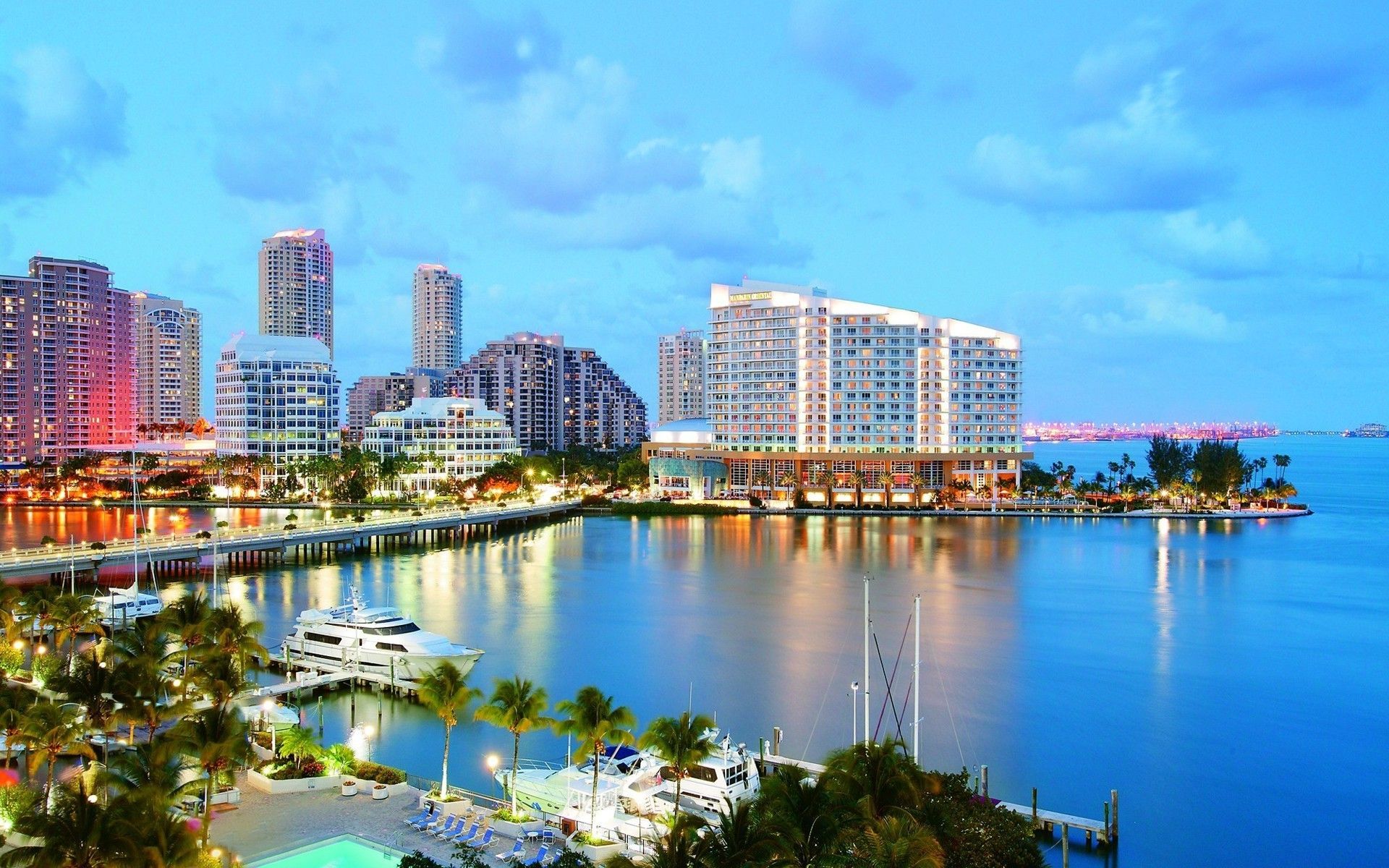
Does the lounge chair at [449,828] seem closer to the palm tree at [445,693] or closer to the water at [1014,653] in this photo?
the palm tree at [445,693]

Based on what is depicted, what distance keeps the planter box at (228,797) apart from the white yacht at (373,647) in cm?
1506

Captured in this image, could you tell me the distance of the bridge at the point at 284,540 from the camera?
57.0 m

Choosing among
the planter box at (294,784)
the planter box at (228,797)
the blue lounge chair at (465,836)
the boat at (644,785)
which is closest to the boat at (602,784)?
the boat at (644,785)

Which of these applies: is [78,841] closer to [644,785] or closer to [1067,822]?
[644,785]

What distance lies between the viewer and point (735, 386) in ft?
429

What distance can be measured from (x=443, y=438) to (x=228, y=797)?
118466 mm

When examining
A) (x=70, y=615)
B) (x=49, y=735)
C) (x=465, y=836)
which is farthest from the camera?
(x=70, y=615)

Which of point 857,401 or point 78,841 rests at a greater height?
point 857,401

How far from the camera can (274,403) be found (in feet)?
452

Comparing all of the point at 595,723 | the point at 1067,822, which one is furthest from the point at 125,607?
the point at 1067,822

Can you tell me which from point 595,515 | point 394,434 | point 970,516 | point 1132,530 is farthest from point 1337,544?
point 394,434

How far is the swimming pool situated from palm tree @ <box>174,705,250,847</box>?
173cm

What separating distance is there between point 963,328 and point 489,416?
221ft

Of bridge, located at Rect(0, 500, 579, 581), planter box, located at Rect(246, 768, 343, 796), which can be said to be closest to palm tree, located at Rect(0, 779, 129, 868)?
planter box, located at Rect(246, 768, 343, 796)
